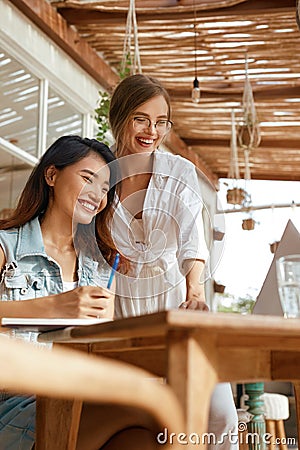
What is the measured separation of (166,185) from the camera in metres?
2.28

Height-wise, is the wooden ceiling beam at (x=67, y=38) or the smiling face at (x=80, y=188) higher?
the wooden ceiling beam at (x=67, y=38)

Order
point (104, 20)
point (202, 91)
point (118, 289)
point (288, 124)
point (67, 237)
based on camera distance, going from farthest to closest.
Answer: point (288, 124), point (202, 91), point (104, 20), point (118, 289), point (67, 237)

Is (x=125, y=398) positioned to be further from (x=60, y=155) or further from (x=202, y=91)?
(x=202, y=91)

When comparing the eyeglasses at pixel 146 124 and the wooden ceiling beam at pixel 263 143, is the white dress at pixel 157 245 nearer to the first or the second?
the eyeglasses at pixel 146 124

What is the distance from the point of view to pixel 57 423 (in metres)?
1.44

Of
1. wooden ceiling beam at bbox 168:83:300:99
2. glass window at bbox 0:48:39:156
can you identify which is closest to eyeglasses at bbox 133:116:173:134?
glass window at bbox 0:48:39:156

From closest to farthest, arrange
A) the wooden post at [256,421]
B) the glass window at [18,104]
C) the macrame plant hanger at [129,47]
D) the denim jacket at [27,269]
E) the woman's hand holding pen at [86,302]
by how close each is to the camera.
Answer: the woman's hand holding pen at [86,302] → the denim jacket at [27,269] → the wooden post at [256,421] → the macrame plant hanger at [129,47] → the glass window at [18,104]

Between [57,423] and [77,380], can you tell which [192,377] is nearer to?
[77,380]

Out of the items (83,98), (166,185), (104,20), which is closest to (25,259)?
(166,185)

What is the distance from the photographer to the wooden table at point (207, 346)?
90 cm

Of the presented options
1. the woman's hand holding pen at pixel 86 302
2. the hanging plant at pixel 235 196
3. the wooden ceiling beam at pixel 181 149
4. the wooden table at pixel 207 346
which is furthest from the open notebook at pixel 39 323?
the wooden ceiling beam at pixel 181 149

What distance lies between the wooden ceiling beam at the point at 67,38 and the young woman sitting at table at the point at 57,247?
314 cm

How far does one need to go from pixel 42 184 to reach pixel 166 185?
37cm

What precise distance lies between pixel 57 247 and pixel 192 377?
3.82 ft
